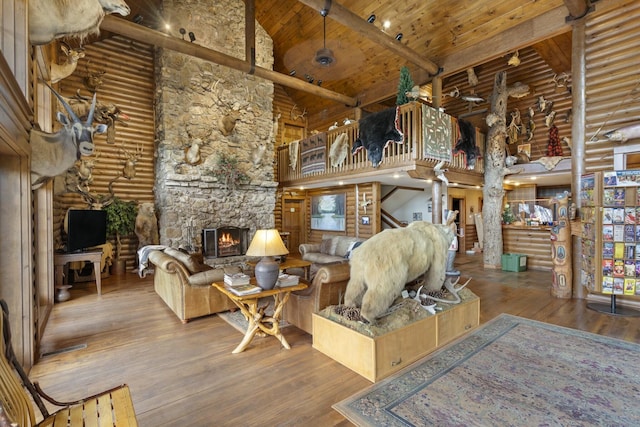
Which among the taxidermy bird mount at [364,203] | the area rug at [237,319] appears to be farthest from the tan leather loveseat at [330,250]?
the area rug at [237,319]

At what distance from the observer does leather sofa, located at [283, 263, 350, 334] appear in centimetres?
318

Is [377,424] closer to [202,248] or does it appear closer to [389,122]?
[389,122]

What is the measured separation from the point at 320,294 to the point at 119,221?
5594 mm

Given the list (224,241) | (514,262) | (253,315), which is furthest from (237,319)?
(514,262)

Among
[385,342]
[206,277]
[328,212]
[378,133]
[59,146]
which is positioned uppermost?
[378,133]

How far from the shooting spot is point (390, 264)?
2.67 meters

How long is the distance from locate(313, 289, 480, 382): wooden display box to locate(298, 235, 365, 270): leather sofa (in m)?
3.29

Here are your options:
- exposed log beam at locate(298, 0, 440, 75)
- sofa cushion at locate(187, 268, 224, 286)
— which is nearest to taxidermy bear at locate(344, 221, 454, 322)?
sofa cushion at locate(187, 268, 224, 286)

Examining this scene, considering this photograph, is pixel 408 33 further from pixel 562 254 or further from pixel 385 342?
pixel 385 342

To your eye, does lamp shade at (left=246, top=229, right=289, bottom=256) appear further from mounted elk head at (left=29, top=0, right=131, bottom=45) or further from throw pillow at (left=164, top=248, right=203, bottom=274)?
mounted elk head at (left=29, top=0, right=131, bottom=45)

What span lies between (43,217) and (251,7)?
5.87 metres

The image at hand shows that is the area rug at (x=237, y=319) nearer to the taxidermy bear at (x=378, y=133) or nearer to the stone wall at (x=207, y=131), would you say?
the stone wall at (x=207, y=131)

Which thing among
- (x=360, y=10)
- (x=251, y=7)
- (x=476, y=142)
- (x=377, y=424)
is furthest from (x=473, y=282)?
(x=251, y=7)

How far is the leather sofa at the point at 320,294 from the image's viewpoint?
3.18 meters
